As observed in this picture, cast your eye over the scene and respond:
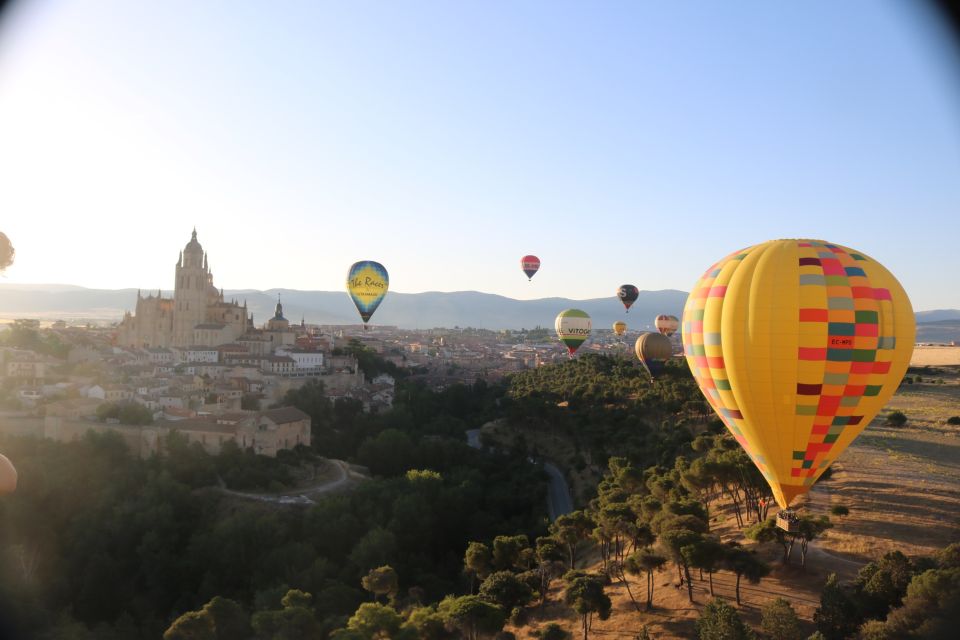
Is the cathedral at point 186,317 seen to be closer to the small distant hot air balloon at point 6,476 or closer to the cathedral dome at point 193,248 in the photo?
the cathedral dome at point 193,248

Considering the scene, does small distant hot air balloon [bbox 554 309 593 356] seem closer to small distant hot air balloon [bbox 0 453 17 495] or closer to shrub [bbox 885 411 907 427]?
shrub [bbox 885 411 907 427]

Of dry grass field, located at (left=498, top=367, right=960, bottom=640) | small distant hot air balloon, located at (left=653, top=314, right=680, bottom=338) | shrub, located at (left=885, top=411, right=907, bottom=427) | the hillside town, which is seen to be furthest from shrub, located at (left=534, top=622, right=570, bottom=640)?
small distant hot air balloon, located at (left=653, top=314, right=680, bottom=338)

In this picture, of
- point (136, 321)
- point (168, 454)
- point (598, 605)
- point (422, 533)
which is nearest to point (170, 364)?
point (136, 321)

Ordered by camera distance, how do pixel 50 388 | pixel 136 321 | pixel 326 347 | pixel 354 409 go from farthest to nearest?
pixel 326 347 < pixel 136 321 < pixel 354 409 < pixel 50 388

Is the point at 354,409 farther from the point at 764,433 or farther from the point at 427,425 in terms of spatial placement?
the point at 764,433

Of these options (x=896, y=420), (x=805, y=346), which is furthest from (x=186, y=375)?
(x=805, y=346)

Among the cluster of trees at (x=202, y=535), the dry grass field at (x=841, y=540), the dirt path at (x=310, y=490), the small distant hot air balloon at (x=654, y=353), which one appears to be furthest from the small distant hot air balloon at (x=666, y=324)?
the dry grass field at (x=841, y=540)
